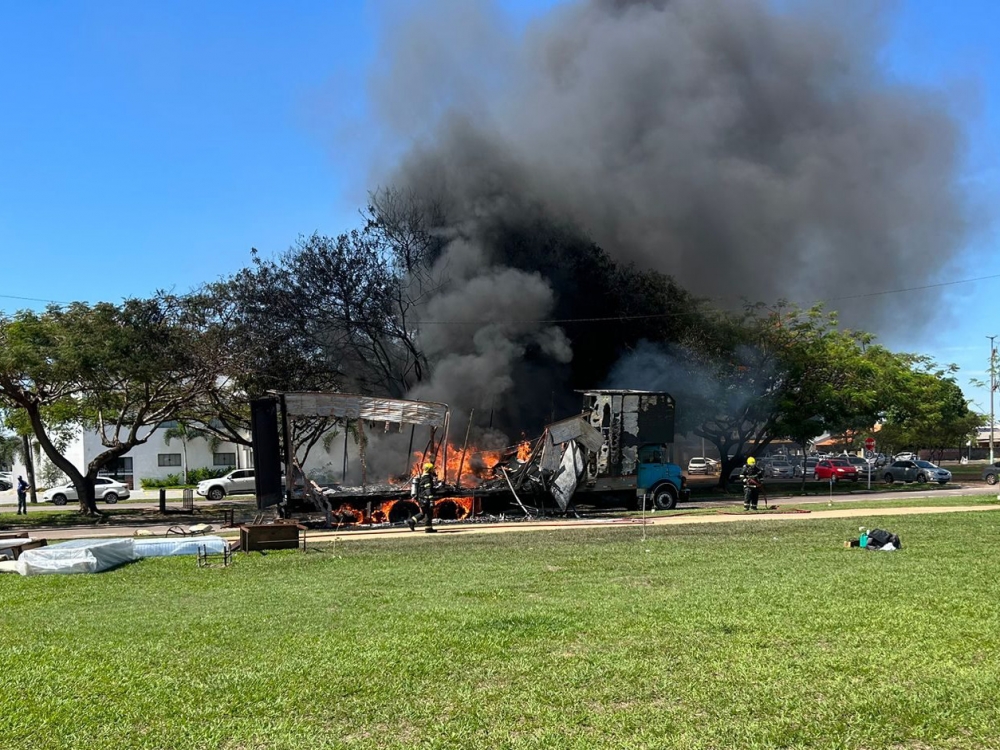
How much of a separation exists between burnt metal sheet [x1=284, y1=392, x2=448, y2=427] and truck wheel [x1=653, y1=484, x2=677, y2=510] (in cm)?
719

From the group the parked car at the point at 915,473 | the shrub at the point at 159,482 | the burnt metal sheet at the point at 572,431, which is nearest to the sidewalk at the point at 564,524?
the burnt metal sheet at the point at 572,431

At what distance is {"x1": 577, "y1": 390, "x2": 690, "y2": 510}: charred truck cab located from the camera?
24.6 m

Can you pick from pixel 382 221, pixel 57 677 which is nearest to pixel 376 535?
pixel 57 677

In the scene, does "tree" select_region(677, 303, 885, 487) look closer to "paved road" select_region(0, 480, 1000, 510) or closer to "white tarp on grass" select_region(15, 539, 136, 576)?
"paved road" select_region(0, 480, 1000, 510)

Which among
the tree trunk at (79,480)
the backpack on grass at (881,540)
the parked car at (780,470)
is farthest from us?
the parked car at (780,470)

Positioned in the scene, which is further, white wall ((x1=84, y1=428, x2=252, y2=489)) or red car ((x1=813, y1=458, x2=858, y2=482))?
white wall ((x1=84, y1=428, x2=252, y2=489))

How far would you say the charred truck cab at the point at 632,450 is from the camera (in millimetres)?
24594

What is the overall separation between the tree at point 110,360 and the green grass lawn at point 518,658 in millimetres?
15818

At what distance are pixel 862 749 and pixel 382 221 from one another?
32.4m

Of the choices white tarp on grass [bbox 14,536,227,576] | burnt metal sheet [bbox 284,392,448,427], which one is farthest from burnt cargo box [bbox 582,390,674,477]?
white tarp on grass [bbox 14,536,227,576]

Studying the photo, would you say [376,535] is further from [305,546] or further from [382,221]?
[382,221]

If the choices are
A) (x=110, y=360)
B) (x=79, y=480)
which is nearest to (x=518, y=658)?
(x=110, y=360)

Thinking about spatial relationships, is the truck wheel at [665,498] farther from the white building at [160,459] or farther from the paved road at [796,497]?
the white building at [160,459]

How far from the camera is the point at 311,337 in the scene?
3416cm
